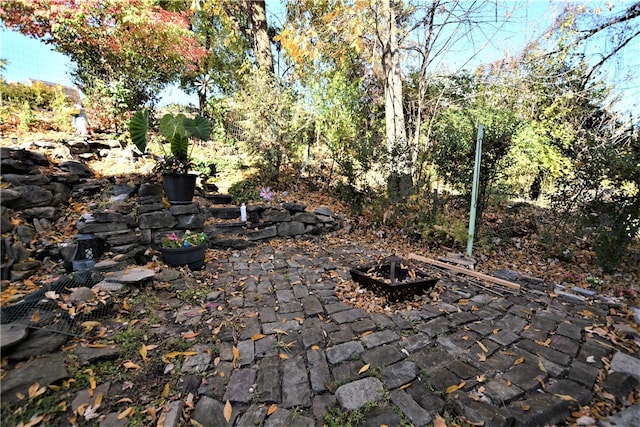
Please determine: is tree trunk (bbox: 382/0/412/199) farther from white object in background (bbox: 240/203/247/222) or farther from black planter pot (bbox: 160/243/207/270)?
black planter pot (bbox: 160/243/207/270)

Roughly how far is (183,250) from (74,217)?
1.38 m

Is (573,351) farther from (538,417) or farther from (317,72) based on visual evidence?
(317,72)

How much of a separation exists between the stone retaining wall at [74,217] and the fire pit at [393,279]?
2052 mm

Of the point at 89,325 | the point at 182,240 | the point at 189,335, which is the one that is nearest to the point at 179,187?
the point at 182,240

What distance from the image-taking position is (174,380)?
1618 mm

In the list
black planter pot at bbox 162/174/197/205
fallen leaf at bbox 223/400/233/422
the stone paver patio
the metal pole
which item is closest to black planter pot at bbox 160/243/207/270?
the stone paver patio

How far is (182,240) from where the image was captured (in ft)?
10.5

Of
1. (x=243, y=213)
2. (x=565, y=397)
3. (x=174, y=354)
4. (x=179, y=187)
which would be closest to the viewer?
(x=565, y=397)

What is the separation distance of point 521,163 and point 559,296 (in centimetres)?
395

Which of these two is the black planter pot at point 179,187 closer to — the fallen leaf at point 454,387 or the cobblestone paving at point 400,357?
the cobblestone paving at point 400,357

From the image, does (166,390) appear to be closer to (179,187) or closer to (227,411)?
(227,411)

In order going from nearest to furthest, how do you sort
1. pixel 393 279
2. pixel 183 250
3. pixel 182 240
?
pixel 393 279 < pixel 183 250 < pixel 182 240

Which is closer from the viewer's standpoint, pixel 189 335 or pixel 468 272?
pixel 189 335

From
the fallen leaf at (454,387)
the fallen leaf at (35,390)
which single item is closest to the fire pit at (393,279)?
the fallen leaf at (454,387)
